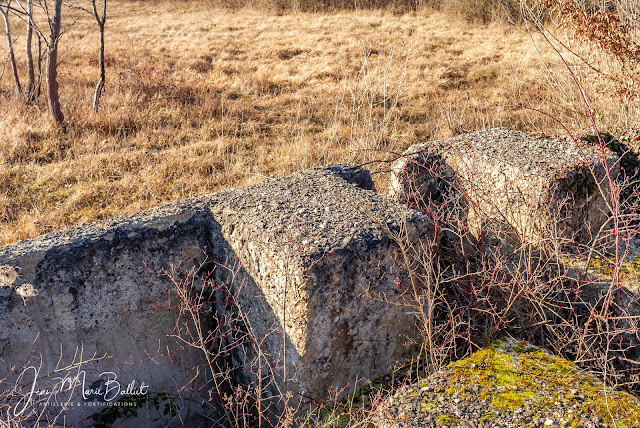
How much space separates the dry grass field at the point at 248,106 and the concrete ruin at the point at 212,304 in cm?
111

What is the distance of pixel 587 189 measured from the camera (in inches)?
138

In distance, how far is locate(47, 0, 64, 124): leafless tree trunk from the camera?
7.48 metres

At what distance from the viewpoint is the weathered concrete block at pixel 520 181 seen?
333 centimetres

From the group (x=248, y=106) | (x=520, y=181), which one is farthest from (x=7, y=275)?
(x=248, y=106)

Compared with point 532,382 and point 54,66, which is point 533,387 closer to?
point 532,382

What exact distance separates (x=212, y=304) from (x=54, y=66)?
6.08m

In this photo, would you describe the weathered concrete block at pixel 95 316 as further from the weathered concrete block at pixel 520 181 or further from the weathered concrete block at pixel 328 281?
the weathered concrete block at pixel 520 181

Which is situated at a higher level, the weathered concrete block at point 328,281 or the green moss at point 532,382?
the weathered concrete block at point 328,281

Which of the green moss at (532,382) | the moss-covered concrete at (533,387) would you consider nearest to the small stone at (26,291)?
the moss-covered concrete at (533,387)

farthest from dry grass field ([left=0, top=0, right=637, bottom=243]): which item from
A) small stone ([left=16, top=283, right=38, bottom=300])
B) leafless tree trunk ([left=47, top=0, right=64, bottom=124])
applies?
small stone ([left=16, top=283, right=38, bottom=300])

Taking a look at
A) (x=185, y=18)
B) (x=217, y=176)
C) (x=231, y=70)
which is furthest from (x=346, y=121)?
(x=185, y=18)

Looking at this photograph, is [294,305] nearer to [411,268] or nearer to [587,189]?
[411,268]

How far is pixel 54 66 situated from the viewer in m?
7.70

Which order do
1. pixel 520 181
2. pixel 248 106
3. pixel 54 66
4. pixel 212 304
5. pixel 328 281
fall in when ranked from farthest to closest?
pixel 248 106, pixel 54 66, pixel 520 181, pixel 212 304, pixel 328 281
